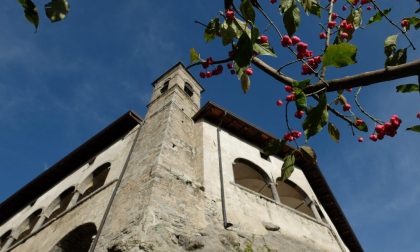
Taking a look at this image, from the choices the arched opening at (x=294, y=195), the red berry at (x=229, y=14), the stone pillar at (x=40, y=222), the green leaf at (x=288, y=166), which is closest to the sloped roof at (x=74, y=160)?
the stone pillar at (x=40, y=222)

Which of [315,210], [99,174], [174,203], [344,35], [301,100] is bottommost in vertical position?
[301,100]

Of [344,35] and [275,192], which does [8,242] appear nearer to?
[275,192]

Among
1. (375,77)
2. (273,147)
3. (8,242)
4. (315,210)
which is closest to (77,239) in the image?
(8,242)

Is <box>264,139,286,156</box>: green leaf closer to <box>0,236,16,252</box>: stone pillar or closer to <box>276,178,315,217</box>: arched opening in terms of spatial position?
<box>276,178,315,217</box>: arched opening

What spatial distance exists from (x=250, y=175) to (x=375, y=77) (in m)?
11.0

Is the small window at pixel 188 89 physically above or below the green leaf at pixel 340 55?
above

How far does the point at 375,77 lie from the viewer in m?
1.52

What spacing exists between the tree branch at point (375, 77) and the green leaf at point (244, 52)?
1.47 ft

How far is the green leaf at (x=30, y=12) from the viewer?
1.46 metres

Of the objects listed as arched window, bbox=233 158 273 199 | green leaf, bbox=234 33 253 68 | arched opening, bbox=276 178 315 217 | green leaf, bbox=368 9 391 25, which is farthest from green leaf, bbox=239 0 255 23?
arched opening, bbox=276 178 315 217

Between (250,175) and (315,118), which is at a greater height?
(250,175)

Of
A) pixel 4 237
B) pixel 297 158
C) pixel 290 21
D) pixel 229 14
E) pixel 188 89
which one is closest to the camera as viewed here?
pixel 290 21

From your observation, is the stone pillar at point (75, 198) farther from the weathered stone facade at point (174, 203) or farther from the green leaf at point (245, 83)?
the green leaf at point (245, 83)

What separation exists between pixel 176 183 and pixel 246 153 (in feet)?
12.8
